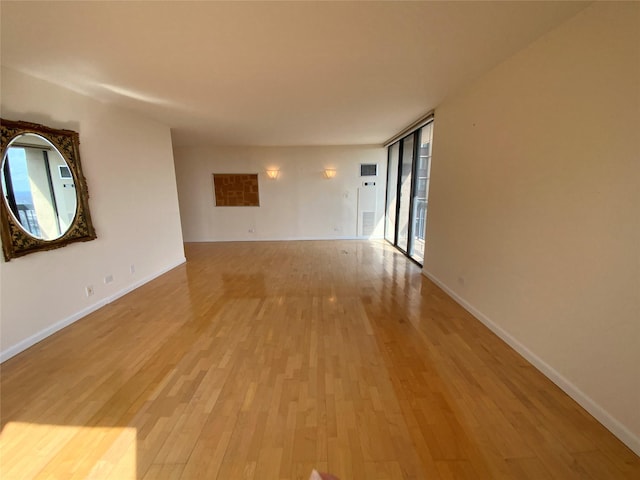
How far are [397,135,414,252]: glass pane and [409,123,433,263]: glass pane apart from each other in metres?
0.27

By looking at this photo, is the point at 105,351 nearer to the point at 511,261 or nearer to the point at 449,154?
the point at 511,261

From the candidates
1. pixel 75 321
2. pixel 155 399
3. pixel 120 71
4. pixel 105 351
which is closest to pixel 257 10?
pixel 120 71

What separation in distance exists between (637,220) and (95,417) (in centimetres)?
347

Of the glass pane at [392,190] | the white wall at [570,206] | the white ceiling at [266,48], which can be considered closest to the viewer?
the white wall at [570,206]

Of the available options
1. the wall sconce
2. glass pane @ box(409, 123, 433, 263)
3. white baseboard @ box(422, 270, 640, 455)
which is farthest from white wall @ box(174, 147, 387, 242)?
white baseboard @ box(422, 270, 640, 455)

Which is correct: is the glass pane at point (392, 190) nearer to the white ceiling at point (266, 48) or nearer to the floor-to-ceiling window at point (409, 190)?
the floor-to-ceiling window at point (409, 190)

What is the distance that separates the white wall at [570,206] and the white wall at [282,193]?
14.0ft

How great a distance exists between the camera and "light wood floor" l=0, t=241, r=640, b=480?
1379mm

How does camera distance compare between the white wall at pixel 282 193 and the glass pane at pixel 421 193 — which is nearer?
the glass pane at pixel 421 193

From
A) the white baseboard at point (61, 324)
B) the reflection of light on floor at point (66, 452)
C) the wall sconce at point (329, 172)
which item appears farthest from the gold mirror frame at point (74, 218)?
the wall sconce at point (329, 172)

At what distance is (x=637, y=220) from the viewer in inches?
55.0

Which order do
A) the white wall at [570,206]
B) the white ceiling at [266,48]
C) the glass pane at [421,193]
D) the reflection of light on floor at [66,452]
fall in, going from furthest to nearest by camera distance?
the glass pane at [421,193] → the white ceiling at [266,48] → the white wall at [570,206] → the reflection of light on floor at [66,452]

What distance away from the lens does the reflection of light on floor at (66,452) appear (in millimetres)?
1351

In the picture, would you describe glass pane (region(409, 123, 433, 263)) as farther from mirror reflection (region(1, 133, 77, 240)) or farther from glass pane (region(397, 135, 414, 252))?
mirror reflection (region(1, 133, 77, 240))
